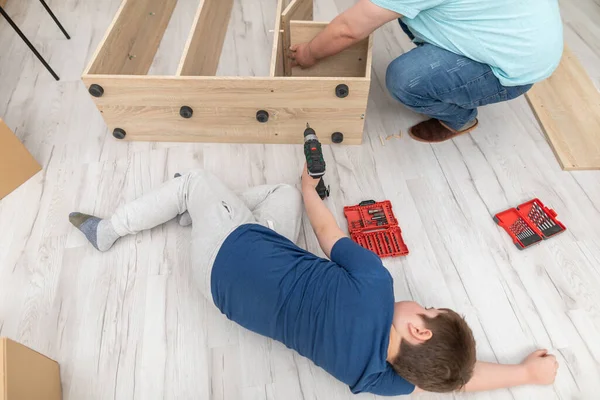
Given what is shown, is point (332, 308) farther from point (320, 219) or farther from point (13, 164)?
point (13, 164)

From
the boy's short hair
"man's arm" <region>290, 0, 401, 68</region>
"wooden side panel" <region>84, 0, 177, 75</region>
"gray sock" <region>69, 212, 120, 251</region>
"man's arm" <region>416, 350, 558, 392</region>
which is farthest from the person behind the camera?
"wooden side panel" <region>84, 0, 177, 75</region>

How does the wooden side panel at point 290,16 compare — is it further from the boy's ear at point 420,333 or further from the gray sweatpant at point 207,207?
the boy's ear at point 420,333

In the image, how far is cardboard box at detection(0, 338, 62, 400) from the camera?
2.65ft

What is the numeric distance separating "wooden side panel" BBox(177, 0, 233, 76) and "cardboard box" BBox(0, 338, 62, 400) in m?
0.85

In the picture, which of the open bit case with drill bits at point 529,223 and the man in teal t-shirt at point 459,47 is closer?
the man in teal t-shirt at point 459,47

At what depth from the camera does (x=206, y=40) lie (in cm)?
156

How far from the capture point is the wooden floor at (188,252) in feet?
3.47

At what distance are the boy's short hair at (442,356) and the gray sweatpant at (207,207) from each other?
1.54ft

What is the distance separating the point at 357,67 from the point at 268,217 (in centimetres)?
71

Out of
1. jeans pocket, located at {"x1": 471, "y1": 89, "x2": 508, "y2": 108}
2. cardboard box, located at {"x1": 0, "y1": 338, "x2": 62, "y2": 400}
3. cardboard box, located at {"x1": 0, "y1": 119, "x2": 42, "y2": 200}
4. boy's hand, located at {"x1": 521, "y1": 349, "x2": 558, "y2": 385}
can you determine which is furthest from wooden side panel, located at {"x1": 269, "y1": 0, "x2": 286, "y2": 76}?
boy's hand, located at {"x1": 521, "y1": 349, "x2": 558, "y2": 385}

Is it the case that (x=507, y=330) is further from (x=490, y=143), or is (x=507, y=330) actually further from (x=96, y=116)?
(x=96, y=116)

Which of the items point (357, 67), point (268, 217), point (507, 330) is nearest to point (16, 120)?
point (268, 217)

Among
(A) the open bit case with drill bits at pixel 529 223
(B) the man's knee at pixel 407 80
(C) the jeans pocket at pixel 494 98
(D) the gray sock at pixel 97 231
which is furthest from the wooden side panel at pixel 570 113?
(D) the gray sock at pixel 97 231

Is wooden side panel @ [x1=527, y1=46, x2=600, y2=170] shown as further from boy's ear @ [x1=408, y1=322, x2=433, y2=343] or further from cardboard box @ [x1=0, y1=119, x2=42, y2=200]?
cardboard box @ [x1=0, y1=119, x2=42, y2=200]
